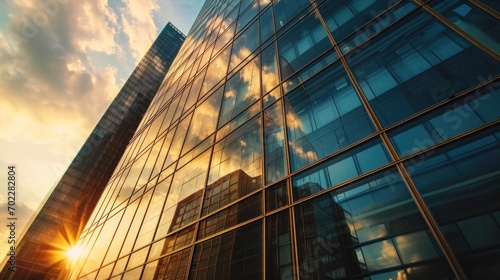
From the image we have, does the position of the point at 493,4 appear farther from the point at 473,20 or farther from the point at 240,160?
the point at 240,160

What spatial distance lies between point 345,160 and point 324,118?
4.80ft

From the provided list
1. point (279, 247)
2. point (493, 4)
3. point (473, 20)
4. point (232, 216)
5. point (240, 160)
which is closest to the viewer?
point (493, 4)

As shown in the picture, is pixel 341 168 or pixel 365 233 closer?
pixel 365 233

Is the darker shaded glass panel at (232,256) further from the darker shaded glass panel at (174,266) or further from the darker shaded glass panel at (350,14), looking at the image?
the darker shaded glass panel at (350,14)

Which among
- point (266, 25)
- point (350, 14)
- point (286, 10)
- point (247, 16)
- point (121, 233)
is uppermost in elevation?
point (247, 16)

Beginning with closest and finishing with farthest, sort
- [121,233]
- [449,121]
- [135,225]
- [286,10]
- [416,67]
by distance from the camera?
[449,121], [416,67], [286,10], [135,225], [121,233]

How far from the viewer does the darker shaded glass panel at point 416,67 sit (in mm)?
4625

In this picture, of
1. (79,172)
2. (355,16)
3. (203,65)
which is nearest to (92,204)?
(79,172)

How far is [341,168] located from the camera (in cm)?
543

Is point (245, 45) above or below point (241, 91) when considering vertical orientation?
above

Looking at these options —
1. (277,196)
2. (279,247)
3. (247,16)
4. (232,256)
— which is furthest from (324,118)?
(247,16)

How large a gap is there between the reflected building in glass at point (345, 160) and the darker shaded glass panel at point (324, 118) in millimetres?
35

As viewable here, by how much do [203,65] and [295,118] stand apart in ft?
36.8

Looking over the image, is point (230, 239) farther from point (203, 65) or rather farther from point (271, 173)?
point (203, 65)
